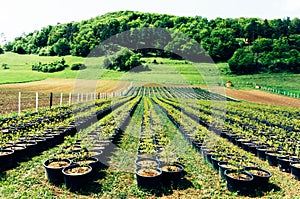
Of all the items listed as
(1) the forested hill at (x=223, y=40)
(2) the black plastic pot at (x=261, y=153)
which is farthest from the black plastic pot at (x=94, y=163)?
(1) the forested hill at (x=223, y=40)

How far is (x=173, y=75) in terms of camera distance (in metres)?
82.9

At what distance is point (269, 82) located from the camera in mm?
71375

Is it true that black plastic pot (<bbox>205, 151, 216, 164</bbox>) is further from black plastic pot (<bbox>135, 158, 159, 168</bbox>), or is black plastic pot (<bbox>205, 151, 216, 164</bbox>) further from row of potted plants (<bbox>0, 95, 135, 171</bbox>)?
row of potted plants (<bbox>0, 95, 135, 171</bbox>)

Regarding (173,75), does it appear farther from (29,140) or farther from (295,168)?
(295,168)

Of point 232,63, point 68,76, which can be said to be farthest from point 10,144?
point 232,63

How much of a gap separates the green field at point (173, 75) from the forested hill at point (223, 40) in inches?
271

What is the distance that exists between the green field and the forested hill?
689cm

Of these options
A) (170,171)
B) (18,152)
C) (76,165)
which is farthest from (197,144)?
(18,152)

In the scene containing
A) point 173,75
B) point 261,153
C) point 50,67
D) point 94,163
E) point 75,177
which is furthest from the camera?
point 50,67

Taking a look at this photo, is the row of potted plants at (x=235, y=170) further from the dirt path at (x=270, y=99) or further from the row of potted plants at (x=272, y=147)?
the dirt path at (x=270, y=99)

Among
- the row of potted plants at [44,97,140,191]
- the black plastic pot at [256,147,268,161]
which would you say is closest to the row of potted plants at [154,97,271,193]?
the black plastic pot at [256,147,268,161]

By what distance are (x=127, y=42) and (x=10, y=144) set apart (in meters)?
99.5

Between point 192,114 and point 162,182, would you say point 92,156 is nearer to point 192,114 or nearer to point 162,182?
point 162,182

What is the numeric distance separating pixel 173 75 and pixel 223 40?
122 ft
